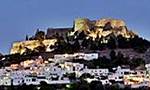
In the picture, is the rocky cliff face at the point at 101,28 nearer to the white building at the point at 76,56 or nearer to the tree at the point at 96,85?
the white building at the point at 76,56

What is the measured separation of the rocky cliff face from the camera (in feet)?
361

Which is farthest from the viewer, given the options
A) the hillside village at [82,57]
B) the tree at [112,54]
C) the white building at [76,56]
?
the white building at [76,56]

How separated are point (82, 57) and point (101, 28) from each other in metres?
17.2

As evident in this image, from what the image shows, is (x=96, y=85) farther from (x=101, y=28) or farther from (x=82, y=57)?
(x=101, y=28)

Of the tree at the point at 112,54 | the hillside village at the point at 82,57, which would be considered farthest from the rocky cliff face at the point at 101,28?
the tree at the point at 112,54

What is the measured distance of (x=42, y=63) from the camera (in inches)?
3725

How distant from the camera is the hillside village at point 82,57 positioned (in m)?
85.0

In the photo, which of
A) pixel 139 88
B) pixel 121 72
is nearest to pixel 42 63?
pixel 121 72

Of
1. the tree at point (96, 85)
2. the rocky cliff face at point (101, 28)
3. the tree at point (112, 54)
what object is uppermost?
the rocky cliff face at point (101, 28)

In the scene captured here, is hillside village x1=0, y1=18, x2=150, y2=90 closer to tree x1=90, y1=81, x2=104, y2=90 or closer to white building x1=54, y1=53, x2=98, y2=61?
white building x1=54, y1=53, x2=98, y2=61

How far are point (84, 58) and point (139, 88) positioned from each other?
1979 centimetres

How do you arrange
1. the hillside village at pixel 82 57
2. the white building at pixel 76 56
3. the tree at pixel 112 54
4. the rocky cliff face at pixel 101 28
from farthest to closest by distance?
the rocky cliff face at pixel 101 28 → the white building at pixel 76 56 → the tree at pixel 112 54 → the hillside village at pixel 82 57

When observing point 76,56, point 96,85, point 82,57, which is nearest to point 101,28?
point 76,56

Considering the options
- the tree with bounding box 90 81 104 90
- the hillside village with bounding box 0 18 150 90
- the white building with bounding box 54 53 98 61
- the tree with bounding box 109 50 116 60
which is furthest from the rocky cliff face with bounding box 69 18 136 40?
the tree with bounding box 90 81 104 90
